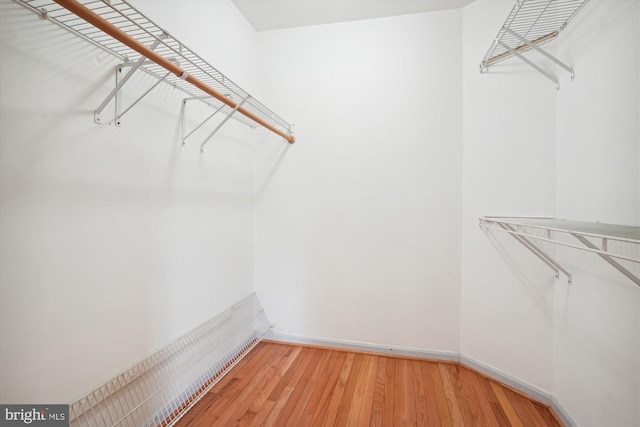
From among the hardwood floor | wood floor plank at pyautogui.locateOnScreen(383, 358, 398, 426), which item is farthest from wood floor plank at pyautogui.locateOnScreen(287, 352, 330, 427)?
wood floor plank at pyautogui.locateOnScreen(383, 358, 398, 426)

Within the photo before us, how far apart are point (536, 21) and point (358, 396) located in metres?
2.06

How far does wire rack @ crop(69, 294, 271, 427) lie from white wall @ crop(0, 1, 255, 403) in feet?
0.19

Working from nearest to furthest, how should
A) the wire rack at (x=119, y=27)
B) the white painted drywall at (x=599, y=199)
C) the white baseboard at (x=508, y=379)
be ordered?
1. the wire rack at (x=119, y=27)
2. the white painted drywall at (x=599, y=199)
3. the white baseboard at (x=508, y=379)

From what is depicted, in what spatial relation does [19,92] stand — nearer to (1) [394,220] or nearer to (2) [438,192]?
(1) [394,220]

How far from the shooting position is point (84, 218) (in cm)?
99

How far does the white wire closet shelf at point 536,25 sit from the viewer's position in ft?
4.16

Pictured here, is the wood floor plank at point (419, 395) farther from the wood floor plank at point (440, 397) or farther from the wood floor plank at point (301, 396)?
the wood floor plank at point (301, 396)

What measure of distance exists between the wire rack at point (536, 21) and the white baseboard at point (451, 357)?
1.86 metres

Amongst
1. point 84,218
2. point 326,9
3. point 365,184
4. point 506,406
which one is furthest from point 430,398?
point 326,9

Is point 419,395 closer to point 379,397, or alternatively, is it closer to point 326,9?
point 379,397

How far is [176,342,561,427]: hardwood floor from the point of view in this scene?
1.36 m

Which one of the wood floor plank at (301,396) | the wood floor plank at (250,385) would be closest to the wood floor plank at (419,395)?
the wood floor plank at (301,396)

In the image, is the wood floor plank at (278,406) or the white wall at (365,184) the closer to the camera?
the wood floor plank at (278,406)

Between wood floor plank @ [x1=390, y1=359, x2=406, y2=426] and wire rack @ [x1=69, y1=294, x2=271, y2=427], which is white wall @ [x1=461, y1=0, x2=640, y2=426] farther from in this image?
wire rack @ [x1=69, y1=294, x2=271, y2=427]
